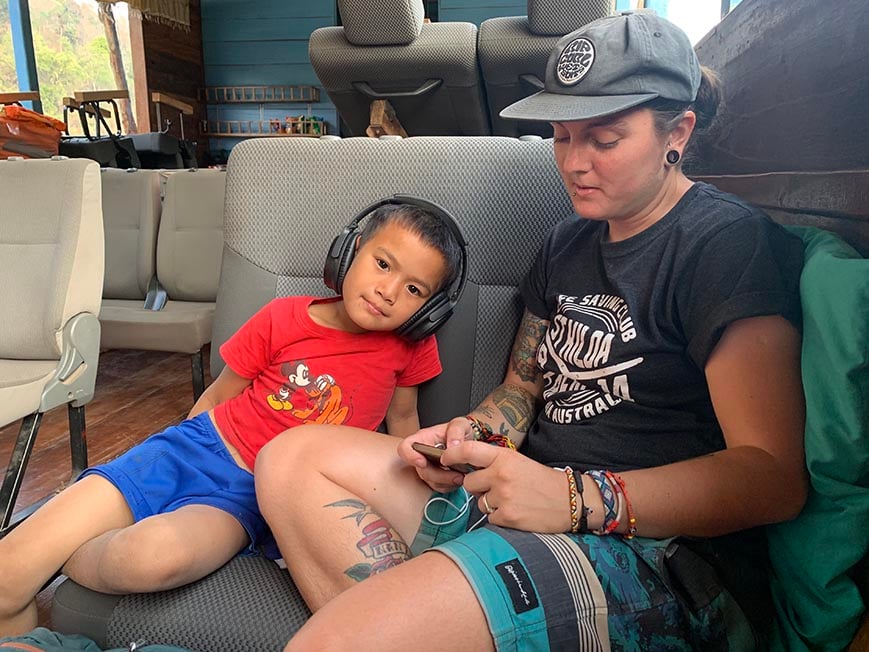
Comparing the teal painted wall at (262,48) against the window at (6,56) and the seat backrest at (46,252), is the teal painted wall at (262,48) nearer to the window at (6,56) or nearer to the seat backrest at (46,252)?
the window at (6,56)

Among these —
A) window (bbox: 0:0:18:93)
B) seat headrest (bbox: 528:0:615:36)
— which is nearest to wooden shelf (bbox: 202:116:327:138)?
window (bbox: 0:0:18:93)

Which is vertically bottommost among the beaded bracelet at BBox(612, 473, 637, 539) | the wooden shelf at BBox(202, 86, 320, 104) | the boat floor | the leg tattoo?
the boat floor

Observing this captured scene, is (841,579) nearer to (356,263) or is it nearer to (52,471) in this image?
(356,263)

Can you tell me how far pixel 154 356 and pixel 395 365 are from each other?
280 centimetres

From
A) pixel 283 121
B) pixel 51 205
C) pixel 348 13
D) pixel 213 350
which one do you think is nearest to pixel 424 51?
pixel 348 13

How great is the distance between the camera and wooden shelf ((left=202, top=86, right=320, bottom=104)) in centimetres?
639

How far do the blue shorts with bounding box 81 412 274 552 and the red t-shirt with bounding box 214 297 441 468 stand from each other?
5 centimetres

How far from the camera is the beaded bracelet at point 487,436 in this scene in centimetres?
93

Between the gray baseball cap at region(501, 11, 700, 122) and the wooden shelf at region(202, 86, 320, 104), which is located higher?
the wooden shelf at region(202, 86, 320, 104)

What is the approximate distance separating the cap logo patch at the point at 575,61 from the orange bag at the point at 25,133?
327 cm

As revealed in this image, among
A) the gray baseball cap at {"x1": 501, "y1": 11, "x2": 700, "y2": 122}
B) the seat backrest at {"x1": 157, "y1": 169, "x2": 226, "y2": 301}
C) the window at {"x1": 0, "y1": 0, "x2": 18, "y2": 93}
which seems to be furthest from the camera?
the window at {"x1": 0, "y1": 0, "x2": 18, "y2": 93}

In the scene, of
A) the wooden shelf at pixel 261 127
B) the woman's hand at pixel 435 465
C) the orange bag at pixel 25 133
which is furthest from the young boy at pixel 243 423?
the wooden shelf at pixel 261 127

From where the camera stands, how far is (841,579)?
69 centimetres

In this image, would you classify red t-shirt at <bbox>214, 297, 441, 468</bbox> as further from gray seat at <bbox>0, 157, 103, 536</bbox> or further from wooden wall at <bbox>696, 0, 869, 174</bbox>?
gray seat at <bbox>0, 157, 103, 536</bbox>
